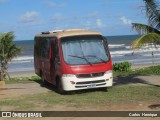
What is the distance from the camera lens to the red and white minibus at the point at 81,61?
15383mm

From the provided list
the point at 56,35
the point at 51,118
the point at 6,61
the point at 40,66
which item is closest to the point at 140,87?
the point at 56,35

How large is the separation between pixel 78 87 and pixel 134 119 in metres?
5.42

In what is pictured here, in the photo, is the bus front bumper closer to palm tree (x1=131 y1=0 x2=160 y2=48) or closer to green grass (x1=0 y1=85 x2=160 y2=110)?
green grass (x1=0 y1=85 x2=160 y2=110)

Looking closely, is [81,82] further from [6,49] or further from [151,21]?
[6,49]

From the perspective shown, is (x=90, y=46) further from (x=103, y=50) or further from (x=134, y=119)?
(x=134, y=119)

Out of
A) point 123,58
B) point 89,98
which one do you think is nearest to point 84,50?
point 89,98

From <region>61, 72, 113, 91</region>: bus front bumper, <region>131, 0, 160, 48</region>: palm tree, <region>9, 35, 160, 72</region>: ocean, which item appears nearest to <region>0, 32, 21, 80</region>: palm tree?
<region>9, 35, 160, 72</region>: ocean

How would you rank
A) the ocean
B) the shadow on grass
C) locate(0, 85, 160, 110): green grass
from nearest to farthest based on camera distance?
locate(0, 85, 160, 110): green grass → the shadow on grass → the ocean

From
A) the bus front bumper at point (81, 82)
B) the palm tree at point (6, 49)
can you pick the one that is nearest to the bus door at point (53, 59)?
the bus front bumper at point (81, 82)

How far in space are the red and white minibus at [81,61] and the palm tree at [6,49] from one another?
6647 mm

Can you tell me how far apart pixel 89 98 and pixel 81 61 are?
71.3 inches

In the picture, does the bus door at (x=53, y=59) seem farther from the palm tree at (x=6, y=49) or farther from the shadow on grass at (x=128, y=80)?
the palm tree at (x=6, y=49)

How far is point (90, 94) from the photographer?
50.4ft

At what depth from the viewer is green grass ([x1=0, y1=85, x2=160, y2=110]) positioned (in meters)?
13.2
